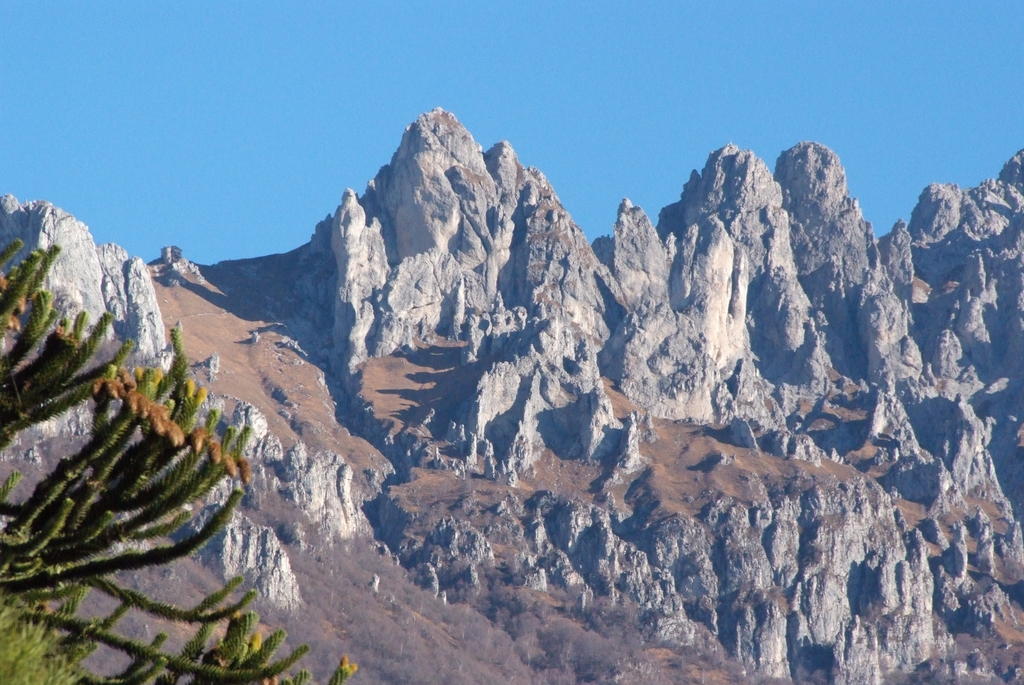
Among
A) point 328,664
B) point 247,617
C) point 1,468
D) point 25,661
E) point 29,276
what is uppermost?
point 1,468

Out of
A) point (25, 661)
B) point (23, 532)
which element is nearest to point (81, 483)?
point (23, 532)

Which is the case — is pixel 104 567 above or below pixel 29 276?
below

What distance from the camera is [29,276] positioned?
12070mm

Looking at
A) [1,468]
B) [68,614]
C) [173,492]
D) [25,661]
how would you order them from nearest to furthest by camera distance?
[25,661] < [173,492] < [68,614] < [1,468]

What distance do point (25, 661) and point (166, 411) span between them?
8.56 ft

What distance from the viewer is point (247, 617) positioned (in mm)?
12602

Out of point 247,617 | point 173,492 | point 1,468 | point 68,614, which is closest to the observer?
point 173,492

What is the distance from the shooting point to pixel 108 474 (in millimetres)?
12195

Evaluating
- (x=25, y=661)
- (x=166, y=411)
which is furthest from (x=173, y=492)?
(x=25, y=661)

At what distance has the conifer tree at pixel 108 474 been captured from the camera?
38.9ft

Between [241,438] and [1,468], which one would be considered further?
[1,468]

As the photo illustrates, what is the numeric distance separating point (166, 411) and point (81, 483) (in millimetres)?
1048

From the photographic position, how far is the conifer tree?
11.9 m

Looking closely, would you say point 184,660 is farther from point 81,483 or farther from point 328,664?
point 328,664
